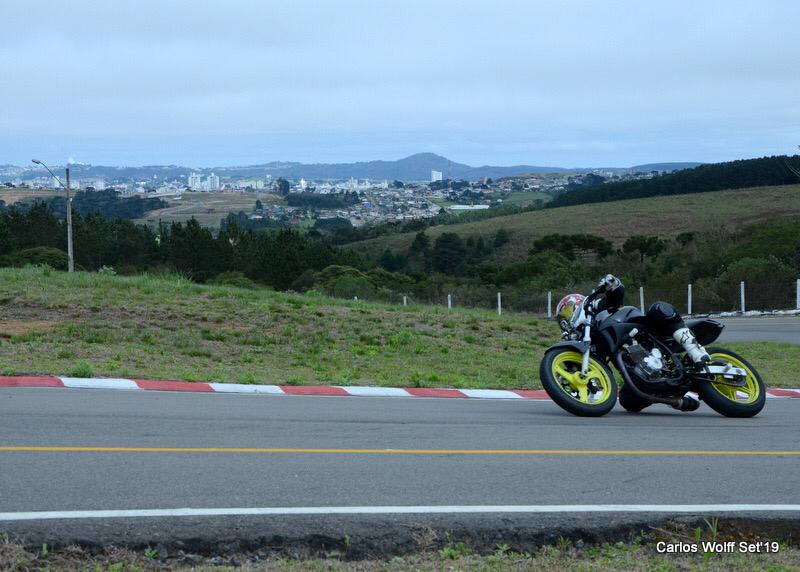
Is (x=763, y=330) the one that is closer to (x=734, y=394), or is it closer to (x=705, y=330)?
(x=734, y=394)

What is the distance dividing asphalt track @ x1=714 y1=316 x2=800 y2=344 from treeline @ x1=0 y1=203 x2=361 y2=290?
134 feet

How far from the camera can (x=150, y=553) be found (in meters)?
5.49

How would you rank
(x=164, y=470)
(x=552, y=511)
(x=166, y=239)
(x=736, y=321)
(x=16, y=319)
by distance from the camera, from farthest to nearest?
(x=166, y=239), (x=736, y=321), (x=16, y=319), (x=164, y=470), (x=552, y=511)

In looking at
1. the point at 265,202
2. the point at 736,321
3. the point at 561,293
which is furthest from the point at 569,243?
the point at 265,202

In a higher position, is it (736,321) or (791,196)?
(791,196)

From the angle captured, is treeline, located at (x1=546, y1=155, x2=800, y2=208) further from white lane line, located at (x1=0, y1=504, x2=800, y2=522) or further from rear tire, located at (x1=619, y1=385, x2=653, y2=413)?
A: white lane line, located at (x1=0, y1=504, x2=800, y2=522)

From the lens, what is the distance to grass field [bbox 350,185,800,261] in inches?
3748

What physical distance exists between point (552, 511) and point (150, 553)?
2546mm

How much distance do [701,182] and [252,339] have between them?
11420 centimetres

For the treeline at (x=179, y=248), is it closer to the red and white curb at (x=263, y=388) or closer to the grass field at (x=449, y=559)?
the red and white curb at (x=263, y=388)

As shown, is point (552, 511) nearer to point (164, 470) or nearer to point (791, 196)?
point (164, 470)

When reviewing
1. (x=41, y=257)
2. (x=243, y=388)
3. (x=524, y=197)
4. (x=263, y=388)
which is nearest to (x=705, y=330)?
(x=263, y=388)

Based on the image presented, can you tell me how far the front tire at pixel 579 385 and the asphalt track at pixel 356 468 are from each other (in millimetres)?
175

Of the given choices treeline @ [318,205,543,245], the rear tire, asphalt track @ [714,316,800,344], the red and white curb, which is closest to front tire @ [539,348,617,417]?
the rear tire
